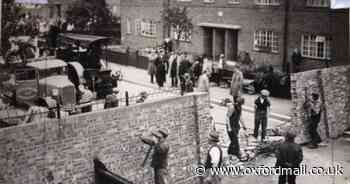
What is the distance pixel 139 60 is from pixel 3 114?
14256 mm

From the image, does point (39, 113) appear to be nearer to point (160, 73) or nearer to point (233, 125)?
point (233, 125)

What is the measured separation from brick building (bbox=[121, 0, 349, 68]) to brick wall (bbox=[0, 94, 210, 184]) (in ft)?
49.6

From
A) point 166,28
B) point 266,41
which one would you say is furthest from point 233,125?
point 166,28

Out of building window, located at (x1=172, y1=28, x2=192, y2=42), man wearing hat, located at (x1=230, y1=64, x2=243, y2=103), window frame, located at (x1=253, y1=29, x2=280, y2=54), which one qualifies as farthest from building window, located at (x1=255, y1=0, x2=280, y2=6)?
man wearing hat, located at (x1=230, y1=64, x2=243, y2=103)

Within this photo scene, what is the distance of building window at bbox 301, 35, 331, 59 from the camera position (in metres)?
25.4

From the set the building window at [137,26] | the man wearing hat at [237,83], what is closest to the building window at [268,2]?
the man wearing hat at [237,83]

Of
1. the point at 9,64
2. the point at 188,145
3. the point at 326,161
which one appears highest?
the point at 9,64

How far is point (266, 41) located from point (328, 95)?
1308cm

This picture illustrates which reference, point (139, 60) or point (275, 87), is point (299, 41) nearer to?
point (275, 87)

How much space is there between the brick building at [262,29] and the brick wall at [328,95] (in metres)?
8.18

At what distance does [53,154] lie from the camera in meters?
9.25

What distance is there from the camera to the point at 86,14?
3769cm

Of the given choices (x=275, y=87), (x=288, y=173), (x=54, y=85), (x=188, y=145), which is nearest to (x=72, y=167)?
(x=188, y=145)

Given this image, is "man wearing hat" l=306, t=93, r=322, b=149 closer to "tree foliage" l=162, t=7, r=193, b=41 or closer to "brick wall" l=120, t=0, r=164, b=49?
"tree foliage" l=162, t=7, r=193, b=41
